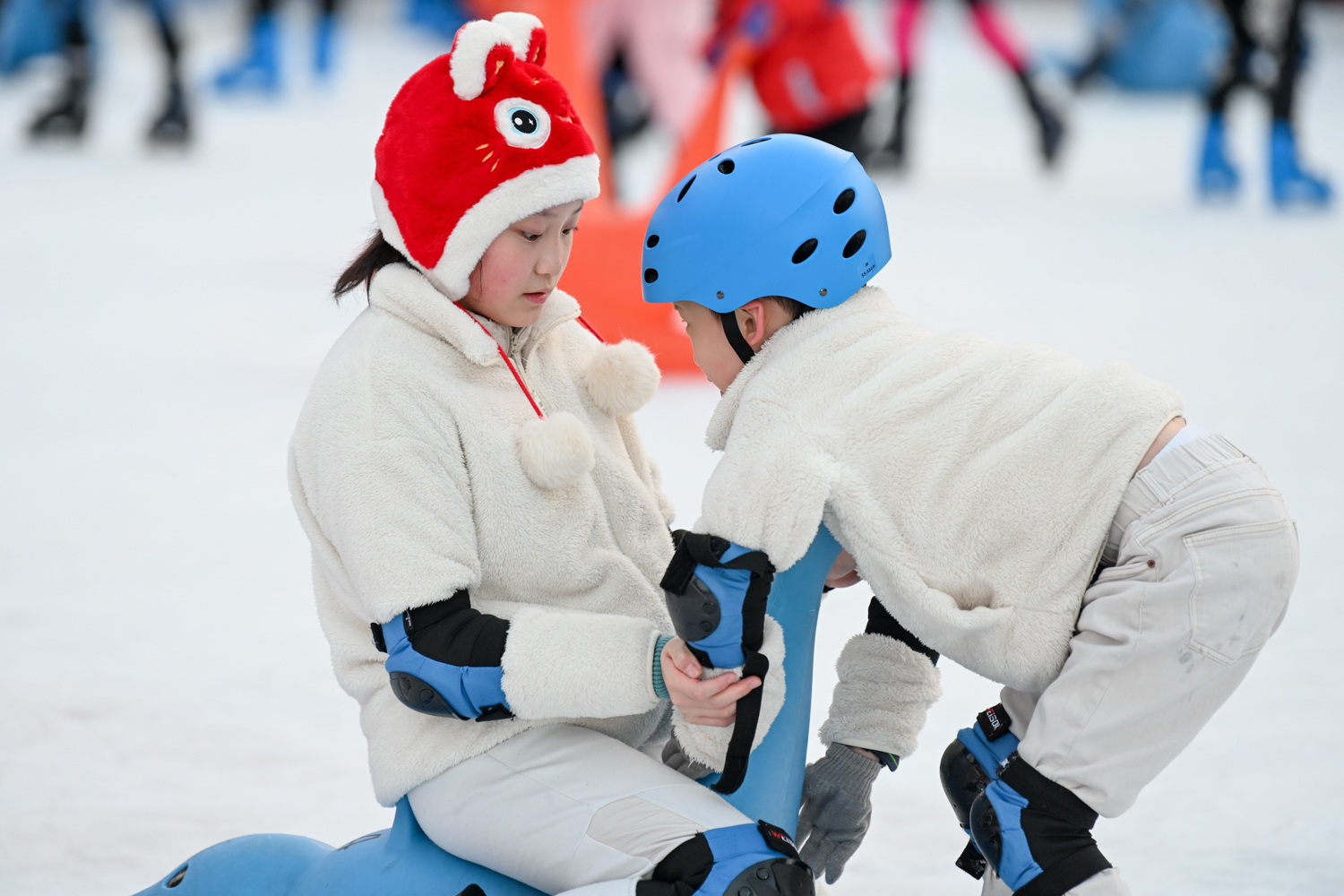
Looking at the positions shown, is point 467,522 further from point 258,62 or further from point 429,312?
point 258,62

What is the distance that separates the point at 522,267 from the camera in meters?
1.53

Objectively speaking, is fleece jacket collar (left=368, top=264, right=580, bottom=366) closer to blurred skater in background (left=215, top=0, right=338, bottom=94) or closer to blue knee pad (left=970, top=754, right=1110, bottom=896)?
blue knee pad (left=970, top=754, right=1110, bottom=896)

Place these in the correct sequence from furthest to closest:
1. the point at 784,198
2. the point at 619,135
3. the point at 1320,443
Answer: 1. the point at 619,135
2. the point at 1320,443
3. the point at 784,198

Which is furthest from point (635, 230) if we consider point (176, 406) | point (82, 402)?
point (82, 402)

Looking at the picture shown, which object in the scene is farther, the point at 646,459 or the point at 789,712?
the point at 646,459

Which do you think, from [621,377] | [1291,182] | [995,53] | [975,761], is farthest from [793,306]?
[995,53]

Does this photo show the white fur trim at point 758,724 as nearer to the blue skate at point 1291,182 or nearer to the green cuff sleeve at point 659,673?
the green cuff sleeve at point 659,673

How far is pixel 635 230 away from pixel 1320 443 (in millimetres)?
1947

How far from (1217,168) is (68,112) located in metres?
5.92

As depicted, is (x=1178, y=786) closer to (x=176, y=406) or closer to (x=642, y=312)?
(x=642, y=312)

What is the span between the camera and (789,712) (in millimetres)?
1497

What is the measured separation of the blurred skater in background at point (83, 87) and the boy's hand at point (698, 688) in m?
6.43

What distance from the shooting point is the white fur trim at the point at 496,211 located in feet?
4.82

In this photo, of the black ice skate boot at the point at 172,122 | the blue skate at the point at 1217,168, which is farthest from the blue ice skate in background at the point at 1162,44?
the black ice skate boot at the point at 172,122
